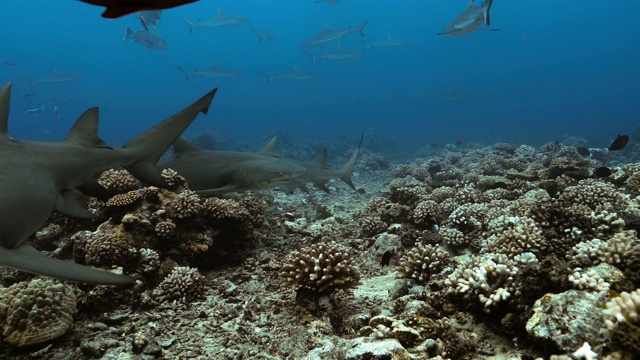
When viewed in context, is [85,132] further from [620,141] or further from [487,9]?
[620,141]

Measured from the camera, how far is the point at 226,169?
703cm

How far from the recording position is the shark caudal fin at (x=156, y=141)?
15.3 ft

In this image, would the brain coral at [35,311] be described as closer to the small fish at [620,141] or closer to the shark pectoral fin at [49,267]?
the shark pectoral fin at [49,267]

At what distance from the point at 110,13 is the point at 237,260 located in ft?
17.6

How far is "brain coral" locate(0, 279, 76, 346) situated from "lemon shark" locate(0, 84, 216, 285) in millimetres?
568

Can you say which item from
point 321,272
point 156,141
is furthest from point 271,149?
point 321,272

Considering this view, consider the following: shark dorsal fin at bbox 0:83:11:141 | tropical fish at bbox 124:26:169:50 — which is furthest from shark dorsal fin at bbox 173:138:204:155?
tropical fish at bbox 124:26:169:50

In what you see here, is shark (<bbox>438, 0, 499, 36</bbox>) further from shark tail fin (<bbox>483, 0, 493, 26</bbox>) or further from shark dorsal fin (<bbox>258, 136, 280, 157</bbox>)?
shark dorsal fin (<bbox>258, 136, 280, 157</bbox>)

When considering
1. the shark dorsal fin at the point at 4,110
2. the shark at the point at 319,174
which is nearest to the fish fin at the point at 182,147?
the shark at the point at 319,174

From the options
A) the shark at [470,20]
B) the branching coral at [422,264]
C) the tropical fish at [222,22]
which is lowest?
the branching coral at [422,264]

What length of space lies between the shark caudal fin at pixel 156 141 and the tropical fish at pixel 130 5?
371 centimetres

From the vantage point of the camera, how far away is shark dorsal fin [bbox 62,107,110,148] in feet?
13.9

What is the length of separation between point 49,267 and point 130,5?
8.97 feet

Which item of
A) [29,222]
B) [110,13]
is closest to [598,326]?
[110,13]
